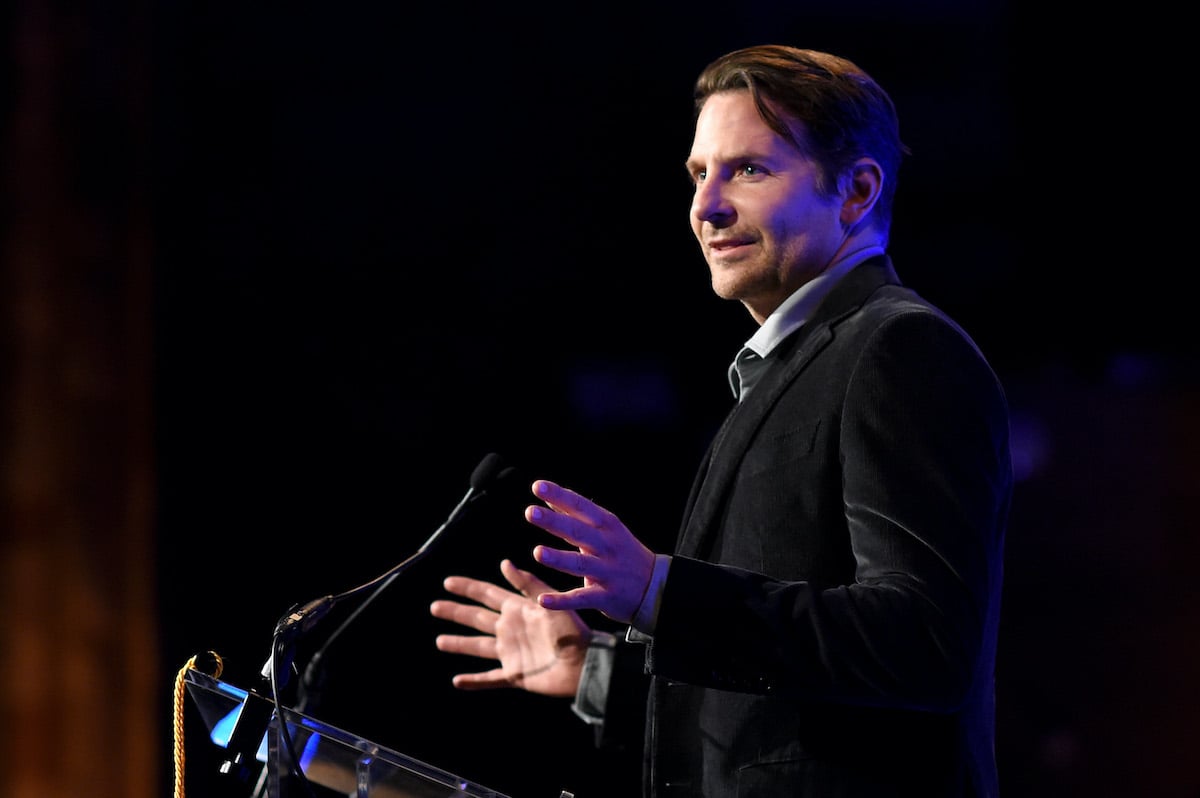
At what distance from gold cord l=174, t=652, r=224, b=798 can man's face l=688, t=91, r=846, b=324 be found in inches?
33.2

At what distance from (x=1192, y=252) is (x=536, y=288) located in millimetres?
1636

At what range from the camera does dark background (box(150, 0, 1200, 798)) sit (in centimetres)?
271

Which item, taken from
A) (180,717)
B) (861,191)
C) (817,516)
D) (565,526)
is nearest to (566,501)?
(565,526)

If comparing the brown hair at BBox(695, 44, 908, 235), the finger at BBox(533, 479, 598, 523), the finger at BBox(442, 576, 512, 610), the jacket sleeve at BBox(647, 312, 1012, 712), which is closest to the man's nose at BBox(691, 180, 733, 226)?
the brown hair at BBox(695, 44, 908, 235)

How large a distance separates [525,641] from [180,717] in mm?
724

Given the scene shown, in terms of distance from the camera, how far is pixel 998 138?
8.87ft

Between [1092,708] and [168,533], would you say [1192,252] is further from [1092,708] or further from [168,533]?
[168,533]

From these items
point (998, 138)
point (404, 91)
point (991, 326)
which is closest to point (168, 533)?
point (404, 91)

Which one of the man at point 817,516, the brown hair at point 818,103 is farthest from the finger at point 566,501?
the brown hair at point 818,103

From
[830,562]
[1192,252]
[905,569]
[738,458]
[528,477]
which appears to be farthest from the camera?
[528,477]

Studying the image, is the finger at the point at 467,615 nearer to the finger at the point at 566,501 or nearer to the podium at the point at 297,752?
the podium at the point at 297,752

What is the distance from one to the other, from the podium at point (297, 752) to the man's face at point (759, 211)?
0.76 meters

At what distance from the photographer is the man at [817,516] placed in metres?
1.07

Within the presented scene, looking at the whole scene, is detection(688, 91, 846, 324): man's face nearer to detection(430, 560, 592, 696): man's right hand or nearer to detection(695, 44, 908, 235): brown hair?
detection(695, 44, 908, 235): brown hair
